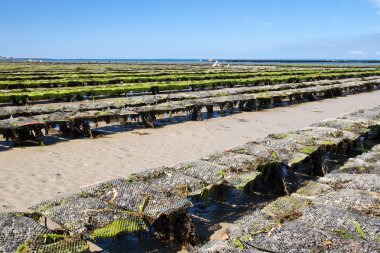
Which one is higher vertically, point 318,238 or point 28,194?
point 318,238

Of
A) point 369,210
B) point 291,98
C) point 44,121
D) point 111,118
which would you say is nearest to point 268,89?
point 291,98

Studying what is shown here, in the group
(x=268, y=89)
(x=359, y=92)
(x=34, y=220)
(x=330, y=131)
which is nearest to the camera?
(x=34, y=220)

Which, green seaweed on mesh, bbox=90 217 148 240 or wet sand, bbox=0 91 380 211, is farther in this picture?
wet sand, bbox=0 91 380 211

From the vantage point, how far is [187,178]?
6652 mm

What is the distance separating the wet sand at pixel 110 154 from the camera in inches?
321

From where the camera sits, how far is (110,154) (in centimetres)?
1099

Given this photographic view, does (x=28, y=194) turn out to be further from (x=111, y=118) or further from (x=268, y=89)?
(x=268, y=89)

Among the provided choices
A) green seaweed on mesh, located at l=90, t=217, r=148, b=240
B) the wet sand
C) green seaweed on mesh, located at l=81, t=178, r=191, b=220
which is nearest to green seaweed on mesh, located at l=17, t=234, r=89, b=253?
green seaweed on mesh, located at l=90, t=217, r=148, b=240

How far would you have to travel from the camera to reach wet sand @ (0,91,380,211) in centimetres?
815

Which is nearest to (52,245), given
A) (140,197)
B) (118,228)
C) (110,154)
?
(118,228)

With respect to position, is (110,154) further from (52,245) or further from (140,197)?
(52,245)

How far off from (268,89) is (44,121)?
18.0 m

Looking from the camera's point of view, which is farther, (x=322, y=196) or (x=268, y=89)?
(x=268, y=89)

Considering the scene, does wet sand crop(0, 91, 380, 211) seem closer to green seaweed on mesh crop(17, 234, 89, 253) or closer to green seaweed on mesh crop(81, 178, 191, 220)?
green seaweed on mesh crop(81, 178, 191, 220)
